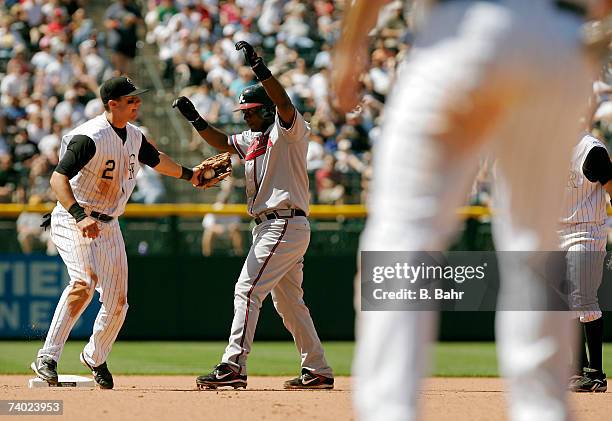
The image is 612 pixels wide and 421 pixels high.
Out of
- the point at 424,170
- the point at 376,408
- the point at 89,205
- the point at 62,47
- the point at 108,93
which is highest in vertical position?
the point at 62,47

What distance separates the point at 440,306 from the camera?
40.5ft

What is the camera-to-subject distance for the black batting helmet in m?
7.97

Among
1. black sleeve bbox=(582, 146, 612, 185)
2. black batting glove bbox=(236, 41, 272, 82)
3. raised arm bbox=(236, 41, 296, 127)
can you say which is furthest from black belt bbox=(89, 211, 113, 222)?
black sleeve bbox=(582, 146, 612, 185)

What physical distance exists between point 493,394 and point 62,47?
11.0 metres

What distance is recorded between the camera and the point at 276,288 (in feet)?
26.3

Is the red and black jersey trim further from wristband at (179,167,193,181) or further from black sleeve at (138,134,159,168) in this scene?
black sleeve at (138,134,159,168)

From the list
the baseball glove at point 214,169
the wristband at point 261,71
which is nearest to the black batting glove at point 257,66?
the wristband at point 261,71

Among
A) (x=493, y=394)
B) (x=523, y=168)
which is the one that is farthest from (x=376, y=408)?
(x=493, y=394)

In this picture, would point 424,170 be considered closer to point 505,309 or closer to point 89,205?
point 505,309

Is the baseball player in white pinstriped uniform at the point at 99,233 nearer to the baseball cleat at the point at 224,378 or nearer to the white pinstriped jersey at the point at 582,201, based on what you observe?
the baseball cleat at the point at 224,378

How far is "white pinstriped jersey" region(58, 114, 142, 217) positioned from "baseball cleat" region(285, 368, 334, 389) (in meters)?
1.75

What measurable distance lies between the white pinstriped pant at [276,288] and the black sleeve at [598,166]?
206cm

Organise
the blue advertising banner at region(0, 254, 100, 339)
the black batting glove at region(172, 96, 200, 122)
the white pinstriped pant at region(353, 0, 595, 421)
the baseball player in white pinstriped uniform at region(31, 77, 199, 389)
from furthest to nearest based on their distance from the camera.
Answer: the blue advertising banner at region(0, 254, 100, 339), the black batting glove at region(172, 96, 200, 122), the baseball player in white pinstriped uniform at region(31, 77, 199, 389), the white pinstriped pant at region(353, 0, 595, 421)

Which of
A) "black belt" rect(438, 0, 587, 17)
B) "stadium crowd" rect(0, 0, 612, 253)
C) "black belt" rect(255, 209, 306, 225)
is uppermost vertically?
"stadium crowd" rect(0, 0, 612, 253)
